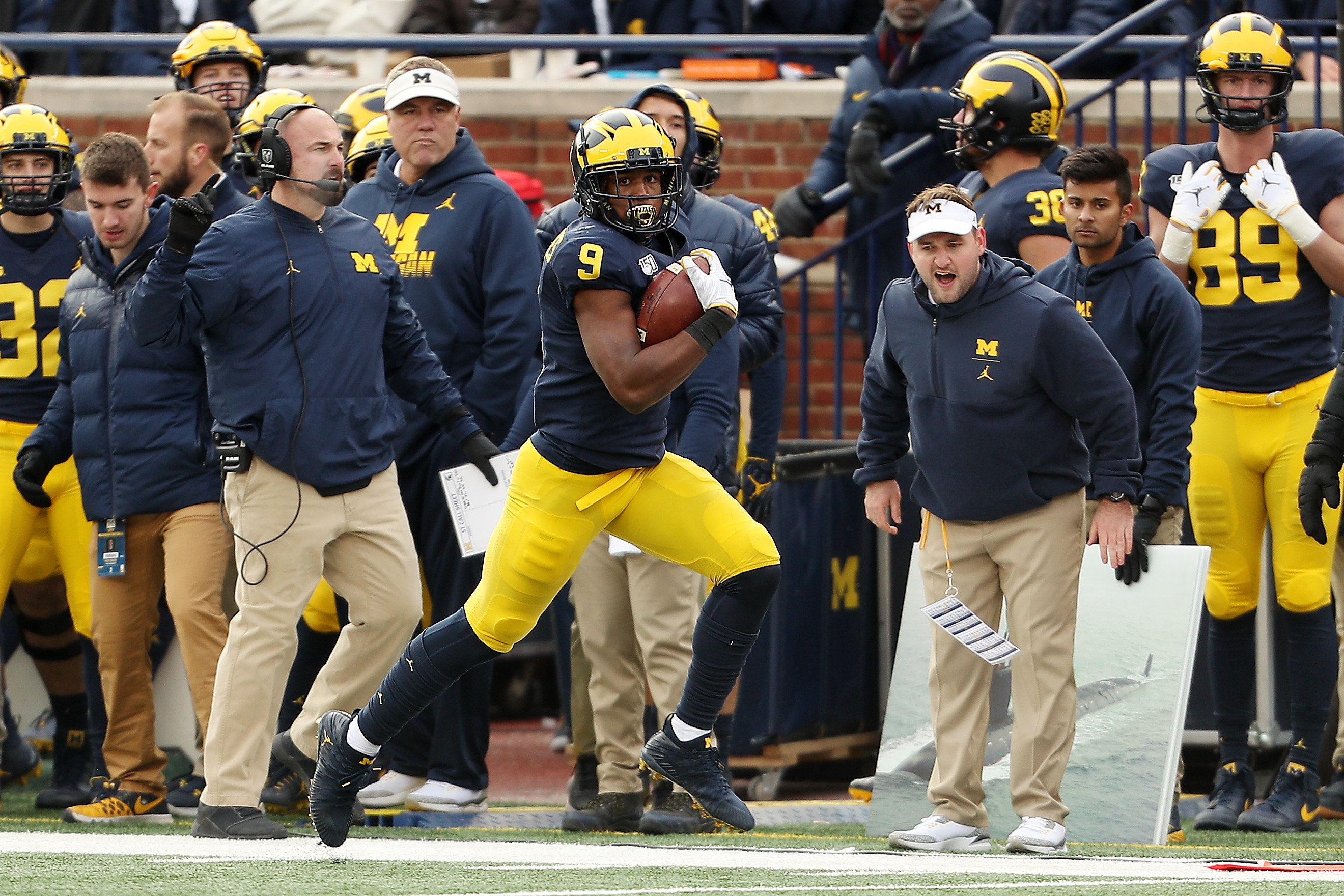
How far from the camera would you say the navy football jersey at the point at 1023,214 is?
6.92 meters

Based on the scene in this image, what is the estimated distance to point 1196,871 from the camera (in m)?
5.07

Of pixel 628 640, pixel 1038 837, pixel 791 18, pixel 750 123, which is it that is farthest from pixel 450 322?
pixel 791 18

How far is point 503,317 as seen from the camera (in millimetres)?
7074

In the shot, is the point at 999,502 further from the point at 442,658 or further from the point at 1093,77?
the point at 1093,77

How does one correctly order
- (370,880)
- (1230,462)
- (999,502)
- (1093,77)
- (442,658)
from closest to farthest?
1. (370,880)
2. (442,658)
3. (999,502)
4. (1230,462)
5. (1093,77)

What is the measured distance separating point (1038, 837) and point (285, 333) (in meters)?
2.58

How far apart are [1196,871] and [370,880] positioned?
1970 millimetres

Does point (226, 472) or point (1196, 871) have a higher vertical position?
point (226, 472)

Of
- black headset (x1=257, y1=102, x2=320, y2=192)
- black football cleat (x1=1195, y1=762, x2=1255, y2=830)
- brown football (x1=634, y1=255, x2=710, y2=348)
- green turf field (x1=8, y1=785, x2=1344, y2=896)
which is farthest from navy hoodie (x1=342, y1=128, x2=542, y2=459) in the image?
black football cleat (x1=1195, y1=762, x2=1255, y2=830)

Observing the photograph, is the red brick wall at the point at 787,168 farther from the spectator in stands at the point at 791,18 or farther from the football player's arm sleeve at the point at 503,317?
the football player's arm sleeve at the point at 503,317

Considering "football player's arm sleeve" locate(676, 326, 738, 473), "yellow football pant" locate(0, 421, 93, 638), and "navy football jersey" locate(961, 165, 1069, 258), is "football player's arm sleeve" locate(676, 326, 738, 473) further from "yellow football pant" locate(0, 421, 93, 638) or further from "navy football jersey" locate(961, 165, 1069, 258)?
"yellow football pant" locate(0, 421, 93, 638)

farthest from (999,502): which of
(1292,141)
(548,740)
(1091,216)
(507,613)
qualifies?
(548,740)

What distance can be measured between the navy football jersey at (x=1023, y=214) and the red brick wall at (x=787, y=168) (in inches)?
79.7

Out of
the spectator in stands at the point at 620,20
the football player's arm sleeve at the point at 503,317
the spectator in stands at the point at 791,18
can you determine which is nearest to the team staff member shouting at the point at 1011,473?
the football player's arm sleeve at the point at 503,317
